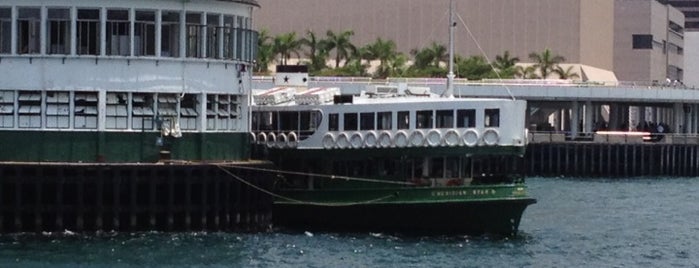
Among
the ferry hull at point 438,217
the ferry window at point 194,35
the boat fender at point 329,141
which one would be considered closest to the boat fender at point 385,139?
the ferry hull at point 438,217

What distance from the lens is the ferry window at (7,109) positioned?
6438 centimetres

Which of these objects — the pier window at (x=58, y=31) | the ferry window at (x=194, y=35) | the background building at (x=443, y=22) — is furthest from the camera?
the background building at (x=443, y=22)

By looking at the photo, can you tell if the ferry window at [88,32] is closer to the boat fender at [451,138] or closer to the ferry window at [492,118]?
the boat fender at [451,138]

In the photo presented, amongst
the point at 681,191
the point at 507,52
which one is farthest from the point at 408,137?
the point at 507,52

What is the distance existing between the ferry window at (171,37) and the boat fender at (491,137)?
33.4 feet

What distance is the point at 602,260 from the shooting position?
63375 mm

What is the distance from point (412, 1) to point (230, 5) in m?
117

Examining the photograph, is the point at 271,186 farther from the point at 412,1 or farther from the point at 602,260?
the point at 412,1

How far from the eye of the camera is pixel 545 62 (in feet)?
580

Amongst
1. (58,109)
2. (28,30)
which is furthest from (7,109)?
(28,30)

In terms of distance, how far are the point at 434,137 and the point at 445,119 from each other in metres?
0.73

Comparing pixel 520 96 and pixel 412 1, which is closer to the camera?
pixel 520 96

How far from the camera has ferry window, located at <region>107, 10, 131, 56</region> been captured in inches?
2557

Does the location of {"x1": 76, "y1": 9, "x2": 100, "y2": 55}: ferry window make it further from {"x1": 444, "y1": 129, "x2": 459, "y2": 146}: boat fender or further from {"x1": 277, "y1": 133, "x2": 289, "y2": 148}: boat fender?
{"x1": 444, "y1": 129, "x2": 459, "y2": 146}: boat fender
